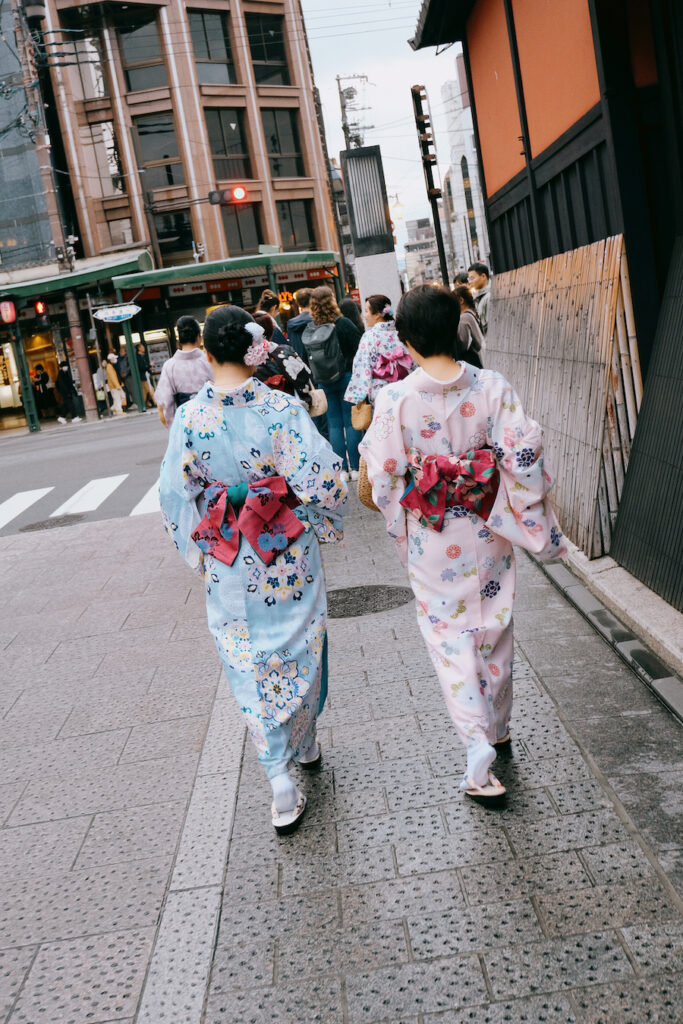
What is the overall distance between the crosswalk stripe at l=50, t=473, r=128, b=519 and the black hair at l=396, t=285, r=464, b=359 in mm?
9176

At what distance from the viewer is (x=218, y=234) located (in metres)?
40.0

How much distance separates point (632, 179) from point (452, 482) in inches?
128

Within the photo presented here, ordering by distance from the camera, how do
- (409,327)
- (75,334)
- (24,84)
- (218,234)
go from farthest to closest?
(218,234) < (75,334) < (24,84) < (409,327)

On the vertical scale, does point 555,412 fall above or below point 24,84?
below

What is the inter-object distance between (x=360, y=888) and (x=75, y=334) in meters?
33.4

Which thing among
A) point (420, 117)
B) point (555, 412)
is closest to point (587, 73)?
point (555, 412)

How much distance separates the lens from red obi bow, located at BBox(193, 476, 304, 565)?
3762mm

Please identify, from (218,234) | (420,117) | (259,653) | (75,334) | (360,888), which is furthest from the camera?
(218,234)

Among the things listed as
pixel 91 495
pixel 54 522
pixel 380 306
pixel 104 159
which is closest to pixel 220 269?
pixel 104 159

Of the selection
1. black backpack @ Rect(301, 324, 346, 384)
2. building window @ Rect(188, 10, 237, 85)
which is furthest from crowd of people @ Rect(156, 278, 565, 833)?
building window @ Rect(188, 10, 237, 85)

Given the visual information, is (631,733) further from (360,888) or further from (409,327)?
(409,327)

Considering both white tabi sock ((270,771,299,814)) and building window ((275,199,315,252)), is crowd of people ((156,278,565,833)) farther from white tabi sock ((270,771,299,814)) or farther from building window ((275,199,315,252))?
building window ((275,199,315,252))

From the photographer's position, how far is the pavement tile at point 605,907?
2859 mm

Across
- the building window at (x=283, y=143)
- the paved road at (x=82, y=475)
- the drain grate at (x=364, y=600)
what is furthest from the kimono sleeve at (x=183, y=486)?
the building window at (x=283, y=143)
